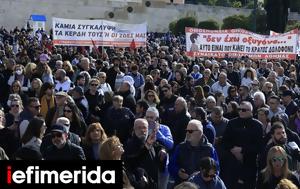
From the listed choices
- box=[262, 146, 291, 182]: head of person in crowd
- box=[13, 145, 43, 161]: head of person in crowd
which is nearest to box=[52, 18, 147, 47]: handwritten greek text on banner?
box=[262, 146, 291, 182]: head of person in crowd

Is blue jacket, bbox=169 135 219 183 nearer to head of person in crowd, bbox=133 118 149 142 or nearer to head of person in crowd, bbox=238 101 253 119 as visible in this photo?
head of person in crowd, bbox=133 118 149 142

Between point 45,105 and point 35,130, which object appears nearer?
point 35,130

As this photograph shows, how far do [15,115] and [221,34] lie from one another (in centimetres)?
1137

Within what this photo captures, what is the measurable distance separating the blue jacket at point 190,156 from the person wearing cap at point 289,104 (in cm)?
352

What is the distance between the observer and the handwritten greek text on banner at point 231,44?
19516 millimetres

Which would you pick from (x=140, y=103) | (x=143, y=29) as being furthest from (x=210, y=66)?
(x=140, y=103)

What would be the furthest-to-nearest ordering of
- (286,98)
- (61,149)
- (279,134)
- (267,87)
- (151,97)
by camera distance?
(267,87) → (286,98) → (151,97) → (279,134) → (61,149)

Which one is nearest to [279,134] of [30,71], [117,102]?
[117,102]

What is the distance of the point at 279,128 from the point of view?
8047 millimetres

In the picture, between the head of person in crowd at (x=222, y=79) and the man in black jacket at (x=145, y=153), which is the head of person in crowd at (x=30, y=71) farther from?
the man in black jacket at (x=145, y=153)

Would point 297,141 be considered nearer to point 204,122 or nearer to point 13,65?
point 204,122

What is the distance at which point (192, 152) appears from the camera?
25.9ft

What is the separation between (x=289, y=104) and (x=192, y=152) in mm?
3970

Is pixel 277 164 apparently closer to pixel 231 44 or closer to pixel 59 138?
pixel 59 138
